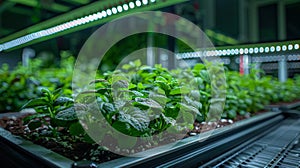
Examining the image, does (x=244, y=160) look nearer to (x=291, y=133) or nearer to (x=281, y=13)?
(x=291, y=133)

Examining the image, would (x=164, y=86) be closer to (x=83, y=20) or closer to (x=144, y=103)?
(x=144, y=103)

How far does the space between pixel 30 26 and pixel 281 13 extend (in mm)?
4999

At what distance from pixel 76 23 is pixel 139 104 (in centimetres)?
83

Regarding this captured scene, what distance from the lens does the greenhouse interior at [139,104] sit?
69 cm

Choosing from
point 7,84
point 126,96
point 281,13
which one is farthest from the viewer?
point 281,13

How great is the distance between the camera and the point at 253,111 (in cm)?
176

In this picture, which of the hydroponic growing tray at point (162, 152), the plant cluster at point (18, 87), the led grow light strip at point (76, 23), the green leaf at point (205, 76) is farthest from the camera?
the plant cluster at point (18, 87)

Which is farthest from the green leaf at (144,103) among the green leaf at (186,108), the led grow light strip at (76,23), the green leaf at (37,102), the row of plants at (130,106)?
the led grow light strip at (76,23)

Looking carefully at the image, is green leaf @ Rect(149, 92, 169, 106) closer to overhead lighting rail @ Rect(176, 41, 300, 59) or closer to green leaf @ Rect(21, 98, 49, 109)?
green leaf @ Rect(21, 98, 49, 109)

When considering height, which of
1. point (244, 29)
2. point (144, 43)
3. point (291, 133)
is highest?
point (244, 29)

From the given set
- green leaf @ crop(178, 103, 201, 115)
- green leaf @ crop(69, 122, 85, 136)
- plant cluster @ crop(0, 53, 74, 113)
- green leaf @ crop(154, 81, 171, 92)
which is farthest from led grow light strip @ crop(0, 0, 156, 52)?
green leaf @ crop(69, 122, 85, 136)

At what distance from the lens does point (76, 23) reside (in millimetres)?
1317

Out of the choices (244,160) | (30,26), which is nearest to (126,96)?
(244,160)

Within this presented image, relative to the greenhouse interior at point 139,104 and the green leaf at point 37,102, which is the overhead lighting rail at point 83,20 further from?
the green leaf at point 37,102
